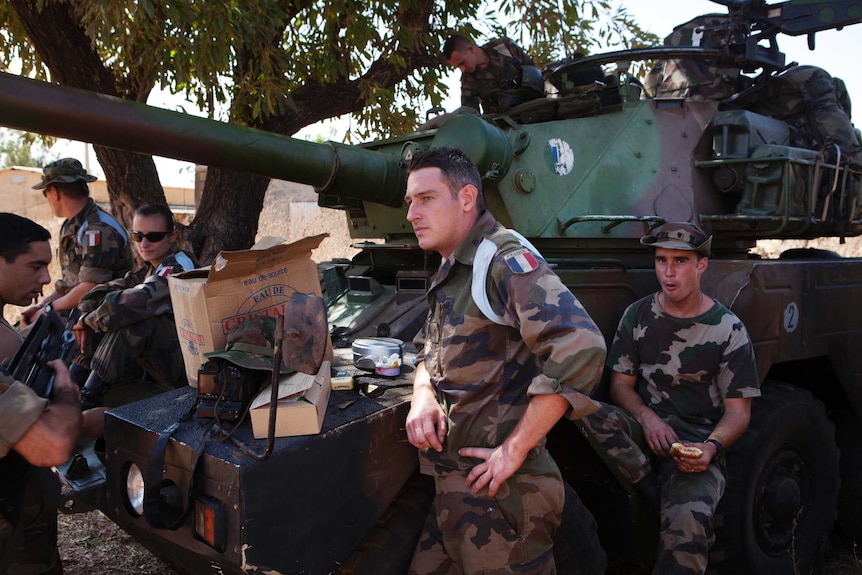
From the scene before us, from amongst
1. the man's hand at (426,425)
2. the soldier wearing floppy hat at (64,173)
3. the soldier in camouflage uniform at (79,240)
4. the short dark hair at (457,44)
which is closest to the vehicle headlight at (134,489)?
the man's hand at (426,425)

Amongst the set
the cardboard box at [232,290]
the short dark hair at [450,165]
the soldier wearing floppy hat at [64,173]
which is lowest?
the cardboard box at [232,290]

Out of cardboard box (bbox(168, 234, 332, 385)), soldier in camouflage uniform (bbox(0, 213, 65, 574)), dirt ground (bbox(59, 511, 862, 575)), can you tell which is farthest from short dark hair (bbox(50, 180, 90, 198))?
cardboard box (bbox(168, 234, 332, 385))

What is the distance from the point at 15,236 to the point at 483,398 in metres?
1.77

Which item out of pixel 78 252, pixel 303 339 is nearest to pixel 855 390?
pixel 303 339

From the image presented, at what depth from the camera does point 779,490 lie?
3.61m

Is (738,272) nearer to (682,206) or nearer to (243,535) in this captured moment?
(682,206)

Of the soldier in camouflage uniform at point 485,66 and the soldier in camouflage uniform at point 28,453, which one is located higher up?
the soldier in camouflage uniform at point 485,66

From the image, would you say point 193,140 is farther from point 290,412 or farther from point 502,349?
point 502,349

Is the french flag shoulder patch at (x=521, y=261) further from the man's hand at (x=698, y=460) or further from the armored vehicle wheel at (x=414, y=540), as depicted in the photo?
the man's hand at (x=698, y=460)

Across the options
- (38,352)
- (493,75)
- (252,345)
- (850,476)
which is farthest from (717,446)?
(493,75)

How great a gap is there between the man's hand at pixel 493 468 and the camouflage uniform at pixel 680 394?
75cm

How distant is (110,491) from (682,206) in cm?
307

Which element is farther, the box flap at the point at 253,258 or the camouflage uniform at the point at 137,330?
the camouflage uniform at the point at 137,330

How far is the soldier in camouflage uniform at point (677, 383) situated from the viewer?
3.13m
